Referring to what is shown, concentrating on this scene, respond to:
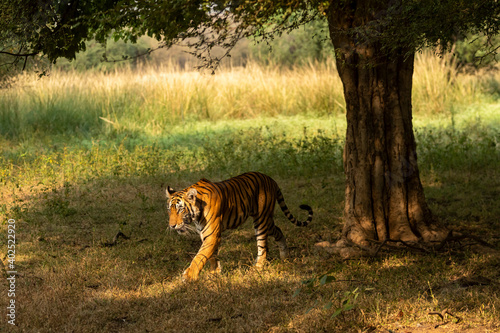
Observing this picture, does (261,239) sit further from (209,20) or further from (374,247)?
(209,20)

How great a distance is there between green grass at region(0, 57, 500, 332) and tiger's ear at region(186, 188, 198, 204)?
723 millimetres

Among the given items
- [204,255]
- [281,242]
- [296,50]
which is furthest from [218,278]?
A: [296,50]

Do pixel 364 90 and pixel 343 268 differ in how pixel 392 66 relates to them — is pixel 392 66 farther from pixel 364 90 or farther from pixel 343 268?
pixel 343 268

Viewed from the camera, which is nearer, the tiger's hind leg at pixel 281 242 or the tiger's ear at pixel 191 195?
the tiger's ear at pixel 191 195

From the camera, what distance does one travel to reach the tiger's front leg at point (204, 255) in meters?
4.92

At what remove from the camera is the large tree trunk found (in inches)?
230

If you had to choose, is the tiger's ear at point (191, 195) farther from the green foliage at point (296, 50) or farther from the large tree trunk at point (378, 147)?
the green foliage at point (296, 50)

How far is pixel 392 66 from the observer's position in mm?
5828

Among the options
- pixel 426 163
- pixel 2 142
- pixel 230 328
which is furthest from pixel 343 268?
pixel 2 142

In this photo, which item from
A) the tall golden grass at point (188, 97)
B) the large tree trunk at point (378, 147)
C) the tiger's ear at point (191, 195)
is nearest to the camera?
the tiger's ear at point (191, 195)

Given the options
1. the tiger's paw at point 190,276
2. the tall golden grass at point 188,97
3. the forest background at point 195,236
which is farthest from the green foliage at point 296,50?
the tiger's paw at point 190,276

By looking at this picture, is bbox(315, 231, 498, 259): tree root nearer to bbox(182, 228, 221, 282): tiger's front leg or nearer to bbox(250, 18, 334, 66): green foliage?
bbox(182, 228, 221, 282): tiger's front leg

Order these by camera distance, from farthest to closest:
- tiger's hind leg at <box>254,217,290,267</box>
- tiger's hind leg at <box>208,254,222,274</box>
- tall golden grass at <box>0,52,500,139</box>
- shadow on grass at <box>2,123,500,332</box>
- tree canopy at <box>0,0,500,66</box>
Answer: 1. tall golden grass at <box>0,52,500,139</box>
2. tiger's hind leg at <box>254,217,290,267</box>
3. tiger's hind leg at <box>208,254,222,274</box>
4. tree canopy at <box>0,0,500,66</box>
5. shadow on grass at <box>2,123,500,332</box>

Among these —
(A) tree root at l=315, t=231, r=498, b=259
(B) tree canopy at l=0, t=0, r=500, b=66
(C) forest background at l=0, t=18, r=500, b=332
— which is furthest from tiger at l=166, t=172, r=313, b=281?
(B) tree canopy at l=0, t=0, r=500, b=66
